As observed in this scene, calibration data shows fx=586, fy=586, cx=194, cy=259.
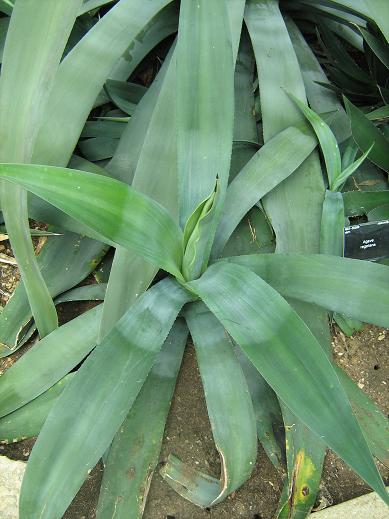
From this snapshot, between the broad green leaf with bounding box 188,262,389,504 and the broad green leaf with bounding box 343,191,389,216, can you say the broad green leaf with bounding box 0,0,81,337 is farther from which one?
the broad green leaf with bounding box 343,191,389,216

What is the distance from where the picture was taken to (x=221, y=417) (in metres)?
0.84

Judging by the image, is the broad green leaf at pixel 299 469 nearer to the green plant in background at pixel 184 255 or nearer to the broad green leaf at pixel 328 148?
the green plant in background at pixel 184 255

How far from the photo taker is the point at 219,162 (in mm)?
901

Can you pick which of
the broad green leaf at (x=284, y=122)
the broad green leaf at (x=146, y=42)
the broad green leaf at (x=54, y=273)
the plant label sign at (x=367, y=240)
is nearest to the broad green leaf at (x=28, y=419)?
the broad green leaf at (x=54, y=273)

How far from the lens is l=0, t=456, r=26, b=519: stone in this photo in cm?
89

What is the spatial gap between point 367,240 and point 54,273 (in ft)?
1.86

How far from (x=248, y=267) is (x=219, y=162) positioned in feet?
0.55

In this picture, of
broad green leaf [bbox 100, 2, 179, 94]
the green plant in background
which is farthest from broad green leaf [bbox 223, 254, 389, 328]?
broad green leaf [bbox 100, 2, 179, 94]

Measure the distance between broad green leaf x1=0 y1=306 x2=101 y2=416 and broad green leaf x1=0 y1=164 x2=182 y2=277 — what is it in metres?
0.23

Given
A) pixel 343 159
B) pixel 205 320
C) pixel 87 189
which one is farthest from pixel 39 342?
pixel 343 159

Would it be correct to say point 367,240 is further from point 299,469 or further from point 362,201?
point 299,469

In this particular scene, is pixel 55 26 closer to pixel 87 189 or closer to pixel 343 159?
pixel 87 189

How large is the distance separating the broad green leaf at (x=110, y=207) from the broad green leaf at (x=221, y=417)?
126 millimetres

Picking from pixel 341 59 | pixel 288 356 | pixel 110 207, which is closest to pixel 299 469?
pixel 288 356
